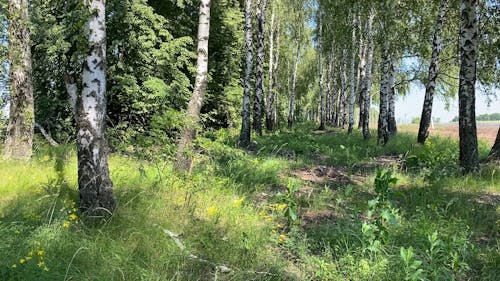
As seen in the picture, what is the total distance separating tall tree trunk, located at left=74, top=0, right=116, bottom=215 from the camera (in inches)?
170

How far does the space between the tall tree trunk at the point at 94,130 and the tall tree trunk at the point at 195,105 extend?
2183 mm

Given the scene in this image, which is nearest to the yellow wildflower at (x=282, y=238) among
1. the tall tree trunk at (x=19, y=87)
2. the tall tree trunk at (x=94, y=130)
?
the tall tree trunk at (x=94, y=130)

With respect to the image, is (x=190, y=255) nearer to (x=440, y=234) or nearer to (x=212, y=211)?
(x=212, y=211)

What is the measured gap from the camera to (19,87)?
320 inches

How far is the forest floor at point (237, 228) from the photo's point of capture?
3.40 m

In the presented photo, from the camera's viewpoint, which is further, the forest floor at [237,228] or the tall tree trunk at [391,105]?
the tall tree trunk at [391,105]

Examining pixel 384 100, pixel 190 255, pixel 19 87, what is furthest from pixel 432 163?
pixel 19 87

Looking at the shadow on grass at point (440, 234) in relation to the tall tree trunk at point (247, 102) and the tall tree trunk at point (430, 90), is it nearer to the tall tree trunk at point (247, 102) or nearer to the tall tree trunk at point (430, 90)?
the tall tree trunk at point (247, 102)

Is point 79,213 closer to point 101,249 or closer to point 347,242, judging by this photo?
point 101,249

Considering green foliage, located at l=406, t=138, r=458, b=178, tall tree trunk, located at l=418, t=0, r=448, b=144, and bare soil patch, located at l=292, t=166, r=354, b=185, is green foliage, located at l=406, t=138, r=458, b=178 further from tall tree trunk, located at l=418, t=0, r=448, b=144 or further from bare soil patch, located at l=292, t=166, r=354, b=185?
tall tree trunk, located at l=418, t=0, r=448, b=144

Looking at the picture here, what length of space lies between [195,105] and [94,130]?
9.95 ft

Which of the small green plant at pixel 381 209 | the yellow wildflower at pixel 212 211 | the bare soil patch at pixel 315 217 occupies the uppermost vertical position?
the small green plant at pixel 381 209

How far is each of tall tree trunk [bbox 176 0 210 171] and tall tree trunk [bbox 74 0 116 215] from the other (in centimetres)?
218

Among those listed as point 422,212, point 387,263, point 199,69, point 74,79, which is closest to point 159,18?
point 74,79
